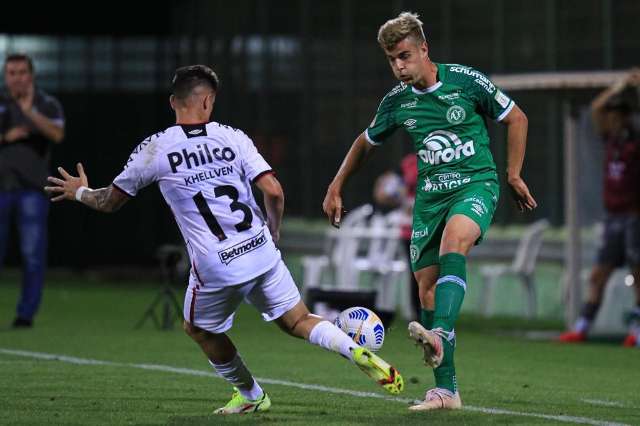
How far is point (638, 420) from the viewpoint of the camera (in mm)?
8367

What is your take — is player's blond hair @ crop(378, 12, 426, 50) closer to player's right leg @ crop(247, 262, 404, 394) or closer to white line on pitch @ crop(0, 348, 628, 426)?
player's right leg @ crop(247, 262, 404, 394)

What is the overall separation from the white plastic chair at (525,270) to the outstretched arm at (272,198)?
34.9 feet

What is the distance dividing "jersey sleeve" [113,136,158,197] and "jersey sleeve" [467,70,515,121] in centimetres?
181

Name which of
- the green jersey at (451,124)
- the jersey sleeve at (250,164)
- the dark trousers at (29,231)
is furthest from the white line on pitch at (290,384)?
the dark trousers at (29,231)

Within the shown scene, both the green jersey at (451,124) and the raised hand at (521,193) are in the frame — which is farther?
the green jersey at (451,124)

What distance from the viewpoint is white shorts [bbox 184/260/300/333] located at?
323 inches

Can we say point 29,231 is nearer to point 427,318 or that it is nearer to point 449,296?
point 427,318

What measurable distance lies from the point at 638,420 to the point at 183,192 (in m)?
2.63

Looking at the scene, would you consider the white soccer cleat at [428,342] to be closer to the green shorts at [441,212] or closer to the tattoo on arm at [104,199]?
the green shorts at [441,212]

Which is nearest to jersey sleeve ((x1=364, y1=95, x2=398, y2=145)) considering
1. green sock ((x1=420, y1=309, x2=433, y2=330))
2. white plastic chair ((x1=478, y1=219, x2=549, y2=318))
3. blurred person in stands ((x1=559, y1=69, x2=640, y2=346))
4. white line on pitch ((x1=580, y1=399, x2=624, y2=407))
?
green sock ((x1=420, y1=309, x2=433, y2=330))

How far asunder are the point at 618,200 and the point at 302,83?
10128 mm

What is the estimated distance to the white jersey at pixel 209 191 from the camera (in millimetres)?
8156

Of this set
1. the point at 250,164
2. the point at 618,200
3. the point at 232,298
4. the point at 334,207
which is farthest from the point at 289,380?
the point at 618,200

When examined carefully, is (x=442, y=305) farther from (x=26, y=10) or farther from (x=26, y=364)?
(x=26, y=10)
